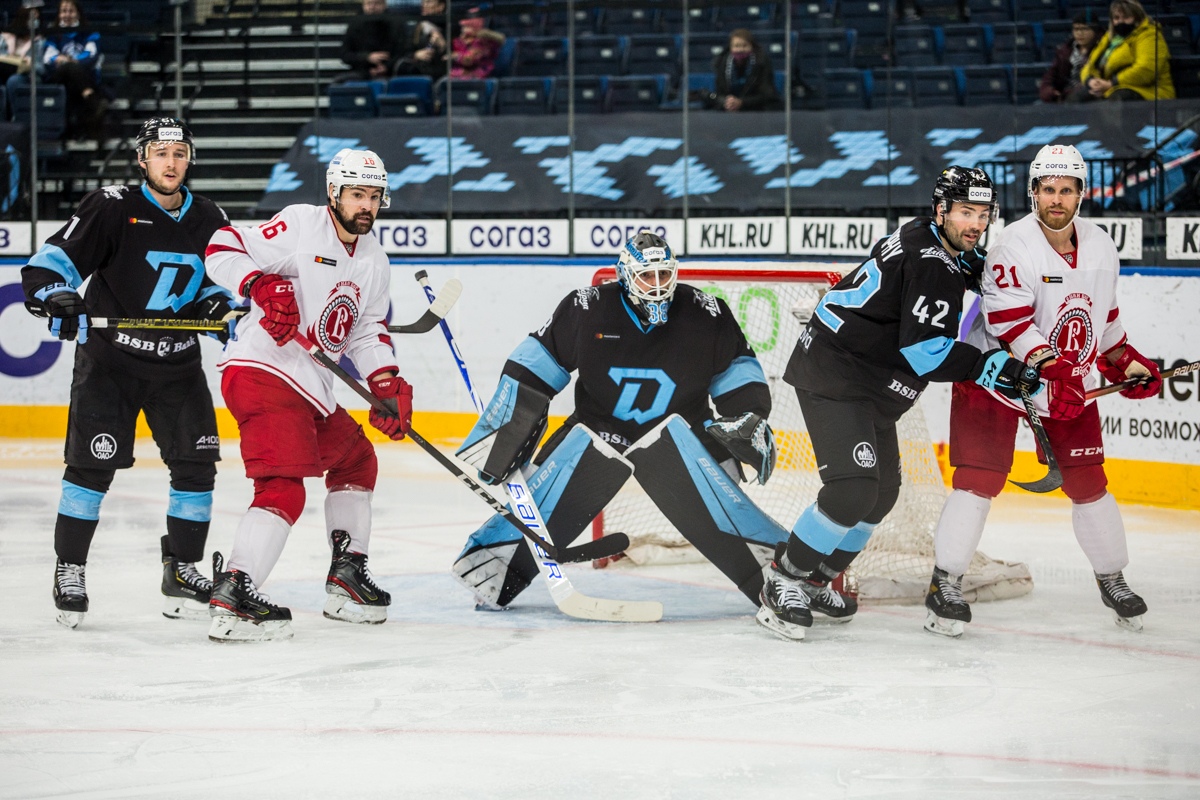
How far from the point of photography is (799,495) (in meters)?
5.01

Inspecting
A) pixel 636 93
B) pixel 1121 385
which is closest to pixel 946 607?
pixel 1121 385

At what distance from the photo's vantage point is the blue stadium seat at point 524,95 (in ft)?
25.7

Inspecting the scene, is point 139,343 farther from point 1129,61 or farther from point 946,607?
point 1129,61

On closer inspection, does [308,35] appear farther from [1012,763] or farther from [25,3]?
[1012,763]

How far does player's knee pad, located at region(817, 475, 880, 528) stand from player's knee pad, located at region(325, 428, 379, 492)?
116cm

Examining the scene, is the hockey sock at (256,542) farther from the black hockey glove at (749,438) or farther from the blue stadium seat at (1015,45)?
the blue stadium seat at (1015,45)

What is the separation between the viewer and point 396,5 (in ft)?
26.5

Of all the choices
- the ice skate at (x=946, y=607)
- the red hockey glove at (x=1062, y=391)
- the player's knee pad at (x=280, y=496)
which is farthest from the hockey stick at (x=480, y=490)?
the red hockey glove at (x=1062, y=391)

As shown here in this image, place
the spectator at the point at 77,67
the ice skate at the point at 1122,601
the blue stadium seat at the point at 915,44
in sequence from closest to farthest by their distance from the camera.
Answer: the ice skate at the point at 1122,601
the blue stadium seat at the point at 915,44
the spectator at the point at 77,67

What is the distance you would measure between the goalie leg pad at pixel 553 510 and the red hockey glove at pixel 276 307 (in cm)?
78

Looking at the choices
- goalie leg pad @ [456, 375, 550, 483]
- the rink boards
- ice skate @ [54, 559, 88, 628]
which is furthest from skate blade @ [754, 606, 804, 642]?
the rink boards

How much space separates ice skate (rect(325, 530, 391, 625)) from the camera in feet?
12.8

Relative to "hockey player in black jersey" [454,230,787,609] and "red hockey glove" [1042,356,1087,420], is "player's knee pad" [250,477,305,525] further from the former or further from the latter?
"red hockey glove" [1042,356,1087,420]

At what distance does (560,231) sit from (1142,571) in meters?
3.59
